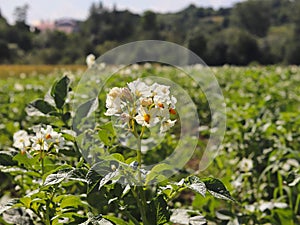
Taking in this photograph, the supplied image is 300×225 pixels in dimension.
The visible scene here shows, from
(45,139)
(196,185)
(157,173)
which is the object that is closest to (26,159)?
(45,139)

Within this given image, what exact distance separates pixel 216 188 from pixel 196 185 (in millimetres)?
72

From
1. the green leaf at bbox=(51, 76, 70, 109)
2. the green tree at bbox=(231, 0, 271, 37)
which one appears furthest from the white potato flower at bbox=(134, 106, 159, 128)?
the green tree at bbox=(231, 0, 271, 37)

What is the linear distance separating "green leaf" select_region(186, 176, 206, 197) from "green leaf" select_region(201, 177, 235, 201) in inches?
1.5

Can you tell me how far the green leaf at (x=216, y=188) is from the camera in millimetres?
1240

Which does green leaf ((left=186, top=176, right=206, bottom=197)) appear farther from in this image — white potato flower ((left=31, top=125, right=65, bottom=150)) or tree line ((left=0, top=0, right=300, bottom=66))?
tree line ((left=0, top=0, right=300, bottom=66))

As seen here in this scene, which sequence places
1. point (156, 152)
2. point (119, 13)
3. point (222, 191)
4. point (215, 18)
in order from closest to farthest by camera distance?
point (222, 191)
point (156, 152)
point (119, 13)
point (215, 18)

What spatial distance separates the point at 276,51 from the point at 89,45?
59.4 ft

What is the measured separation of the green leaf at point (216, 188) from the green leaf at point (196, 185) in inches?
1.5

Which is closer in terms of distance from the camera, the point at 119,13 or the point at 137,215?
the point at 137,215

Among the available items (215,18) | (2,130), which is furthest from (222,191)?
(215,18)

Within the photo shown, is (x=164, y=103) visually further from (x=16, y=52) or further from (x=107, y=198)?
(x=16, y=52)

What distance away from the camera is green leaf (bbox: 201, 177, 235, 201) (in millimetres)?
1240

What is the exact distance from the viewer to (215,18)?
82.5 metres

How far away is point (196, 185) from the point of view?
1.22 meters
